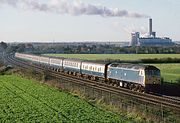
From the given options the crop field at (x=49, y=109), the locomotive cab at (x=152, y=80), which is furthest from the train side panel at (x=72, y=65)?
the locomotive cab at (x=152, y=80)

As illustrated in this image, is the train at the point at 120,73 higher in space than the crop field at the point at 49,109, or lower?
higher

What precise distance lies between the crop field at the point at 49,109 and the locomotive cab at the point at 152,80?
284 inches

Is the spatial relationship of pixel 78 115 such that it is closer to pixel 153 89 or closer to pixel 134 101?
pixel 134 101

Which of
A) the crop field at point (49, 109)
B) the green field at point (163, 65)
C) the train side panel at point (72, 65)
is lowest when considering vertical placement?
the green field at point (163, 65)

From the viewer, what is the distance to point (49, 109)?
100ft

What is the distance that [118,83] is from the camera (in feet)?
158

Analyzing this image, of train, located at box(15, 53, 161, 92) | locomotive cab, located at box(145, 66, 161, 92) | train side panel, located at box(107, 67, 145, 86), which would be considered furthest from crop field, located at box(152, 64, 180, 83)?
locomotive cab, located at box(145, 66, 161, 92)

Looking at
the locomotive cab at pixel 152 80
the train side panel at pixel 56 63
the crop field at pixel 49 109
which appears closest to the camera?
the crop field at pixel 49 109

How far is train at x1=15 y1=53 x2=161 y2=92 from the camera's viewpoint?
4094cm

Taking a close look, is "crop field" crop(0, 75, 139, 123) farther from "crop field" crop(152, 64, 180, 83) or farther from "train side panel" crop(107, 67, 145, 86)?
"crop field" crop(152, 64, 180, 83)

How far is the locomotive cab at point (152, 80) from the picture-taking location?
133ft

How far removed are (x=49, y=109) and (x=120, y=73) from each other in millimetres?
17221

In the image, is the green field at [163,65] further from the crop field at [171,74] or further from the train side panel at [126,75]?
the train side panel at [126,75]

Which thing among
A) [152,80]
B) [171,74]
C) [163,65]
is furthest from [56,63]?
[152,80]
